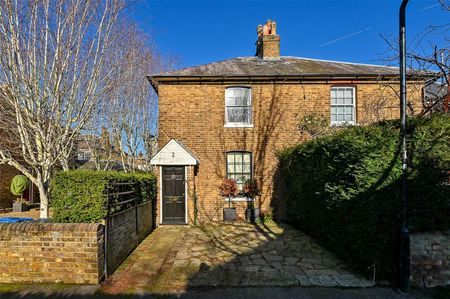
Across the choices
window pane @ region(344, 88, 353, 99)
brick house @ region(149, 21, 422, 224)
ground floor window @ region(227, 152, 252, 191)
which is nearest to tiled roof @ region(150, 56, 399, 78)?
brick house @ region(149, 21, 422, 224)

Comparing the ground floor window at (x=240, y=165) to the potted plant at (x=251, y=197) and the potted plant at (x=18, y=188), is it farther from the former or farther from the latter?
the potted plant at (x=18, y=188)

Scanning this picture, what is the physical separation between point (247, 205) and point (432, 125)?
7001 mm

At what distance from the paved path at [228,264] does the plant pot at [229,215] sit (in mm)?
1690

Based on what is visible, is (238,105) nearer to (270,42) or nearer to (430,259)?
(270,42)

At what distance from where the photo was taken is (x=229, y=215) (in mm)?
10227

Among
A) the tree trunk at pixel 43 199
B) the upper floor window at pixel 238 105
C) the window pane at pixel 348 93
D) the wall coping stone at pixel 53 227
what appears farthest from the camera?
the window pane at pixel 348 93

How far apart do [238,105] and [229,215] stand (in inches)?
182

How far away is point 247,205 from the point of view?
1044 cm

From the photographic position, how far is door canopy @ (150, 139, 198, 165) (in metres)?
9.91

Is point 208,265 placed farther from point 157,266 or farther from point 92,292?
point 92,292

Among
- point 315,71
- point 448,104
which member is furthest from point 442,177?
point 315,71

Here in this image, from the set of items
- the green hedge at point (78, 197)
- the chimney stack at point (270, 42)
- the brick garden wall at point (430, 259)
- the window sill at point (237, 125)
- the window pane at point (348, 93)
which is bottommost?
the brick garden wall at point (430, 259)

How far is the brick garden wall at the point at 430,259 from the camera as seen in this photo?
4637 mm

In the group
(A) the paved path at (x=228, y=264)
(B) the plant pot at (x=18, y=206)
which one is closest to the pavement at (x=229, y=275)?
(A) the paved path at (x=228, y=264)
